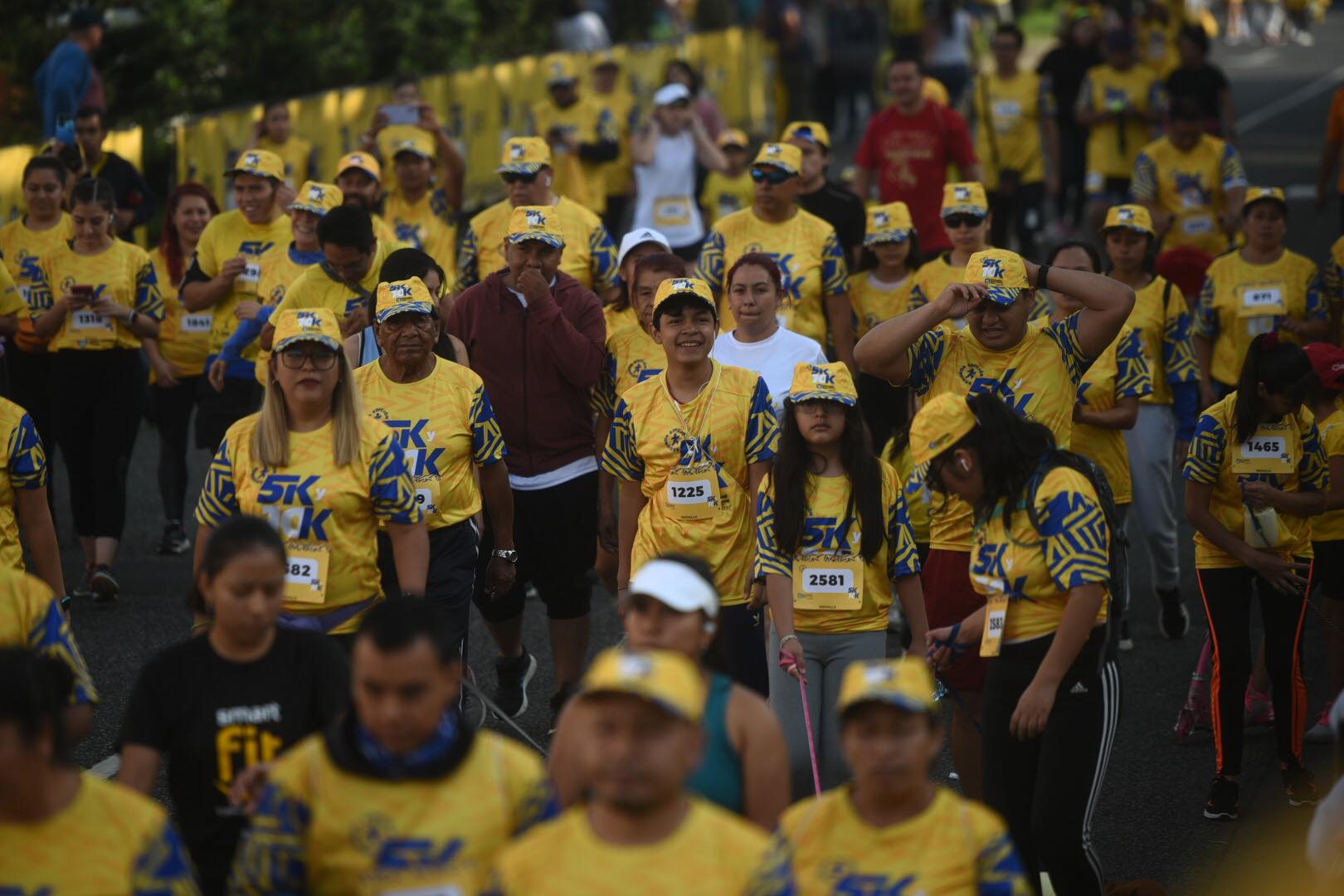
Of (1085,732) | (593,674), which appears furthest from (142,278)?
(593,674)

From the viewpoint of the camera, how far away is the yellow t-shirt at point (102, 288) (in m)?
10.7

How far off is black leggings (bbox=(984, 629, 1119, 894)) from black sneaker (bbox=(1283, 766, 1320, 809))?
1.98 m

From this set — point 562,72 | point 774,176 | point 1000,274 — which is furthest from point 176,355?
point 562,72

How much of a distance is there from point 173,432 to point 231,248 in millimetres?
1520

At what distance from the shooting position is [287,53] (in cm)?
2209

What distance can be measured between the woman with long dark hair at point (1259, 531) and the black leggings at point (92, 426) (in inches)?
232

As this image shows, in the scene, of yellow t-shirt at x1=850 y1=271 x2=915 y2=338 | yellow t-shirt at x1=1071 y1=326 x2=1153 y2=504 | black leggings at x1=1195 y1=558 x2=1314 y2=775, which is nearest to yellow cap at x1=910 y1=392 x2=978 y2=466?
black leggings at x1=1195 y1=558 x2=1314 y2=775

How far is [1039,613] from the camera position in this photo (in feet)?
19.9

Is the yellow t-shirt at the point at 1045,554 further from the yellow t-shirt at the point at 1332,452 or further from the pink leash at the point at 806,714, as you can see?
the yellow t-shirt at the point at 1332,452

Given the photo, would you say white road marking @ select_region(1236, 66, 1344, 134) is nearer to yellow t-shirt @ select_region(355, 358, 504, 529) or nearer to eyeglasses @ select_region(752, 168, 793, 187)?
eyeglasses @ select_region(752, 168, 793, 187)

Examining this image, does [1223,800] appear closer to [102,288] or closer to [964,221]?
[964,221]

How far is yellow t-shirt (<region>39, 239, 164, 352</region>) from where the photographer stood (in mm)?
10664

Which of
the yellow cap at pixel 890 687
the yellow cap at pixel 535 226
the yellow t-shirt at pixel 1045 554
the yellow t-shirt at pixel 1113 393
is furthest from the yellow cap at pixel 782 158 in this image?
the yellow cap at pixel 890 687

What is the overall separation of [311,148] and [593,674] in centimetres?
1551
